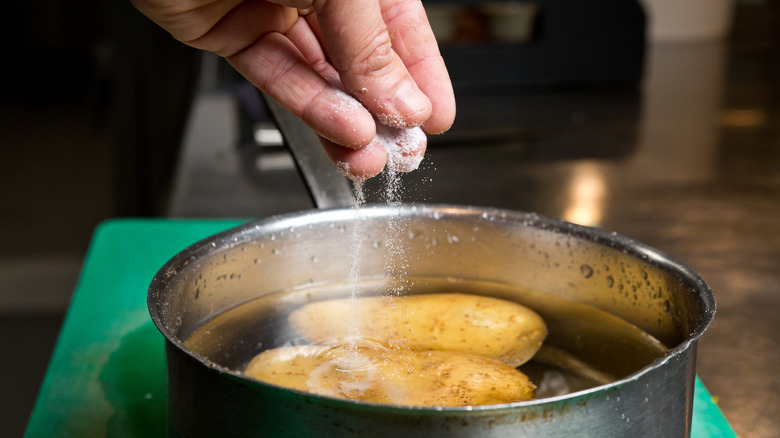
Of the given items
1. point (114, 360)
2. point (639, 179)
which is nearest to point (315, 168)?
point (114, 360)

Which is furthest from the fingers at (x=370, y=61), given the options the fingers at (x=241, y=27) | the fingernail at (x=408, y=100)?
the fingers at (x=241, y=27)

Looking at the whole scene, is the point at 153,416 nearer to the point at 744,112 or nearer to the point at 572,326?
the point at 572,326

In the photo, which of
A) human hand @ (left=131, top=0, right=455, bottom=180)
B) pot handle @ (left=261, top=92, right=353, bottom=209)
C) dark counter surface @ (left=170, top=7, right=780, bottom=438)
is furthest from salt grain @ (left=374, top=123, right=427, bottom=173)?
dark counter surface @ (left=170, top=7, right=780, bottom=438)

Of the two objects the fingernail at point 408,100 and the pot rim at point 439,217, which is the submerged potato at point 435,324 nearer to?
the pot rim at point 439,217

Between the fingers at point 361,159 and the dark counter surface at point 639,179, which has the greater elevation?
the fingers at point 361,159

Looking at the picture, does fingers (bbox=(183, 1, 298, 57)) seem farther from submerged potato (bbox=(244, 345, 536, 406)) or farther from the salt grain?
submerged potato (bbox=(244, 345, 536, 406))

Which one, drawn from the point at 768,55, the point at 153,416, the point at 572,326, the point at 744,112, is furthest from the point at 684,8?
the point at 153,416

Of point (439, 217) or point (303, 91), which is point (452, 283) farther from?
point (303, 91)

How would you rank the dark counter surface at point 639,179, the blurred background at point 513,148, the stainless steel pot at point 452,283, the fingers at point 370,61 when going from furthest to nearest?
the blurred background at point 513,148 < the dark counter surface at point 639,179 < the fingers at point 370,61 < the stainless steel pot at point 452,283
